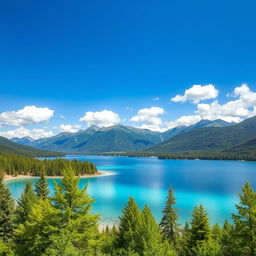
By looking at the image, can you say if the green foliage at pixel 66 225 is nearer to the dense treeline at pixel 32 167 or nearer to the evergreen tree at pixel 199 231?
the evergreen tree at pixel 199 231

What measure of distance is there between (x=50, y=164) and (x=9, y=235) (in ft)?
365

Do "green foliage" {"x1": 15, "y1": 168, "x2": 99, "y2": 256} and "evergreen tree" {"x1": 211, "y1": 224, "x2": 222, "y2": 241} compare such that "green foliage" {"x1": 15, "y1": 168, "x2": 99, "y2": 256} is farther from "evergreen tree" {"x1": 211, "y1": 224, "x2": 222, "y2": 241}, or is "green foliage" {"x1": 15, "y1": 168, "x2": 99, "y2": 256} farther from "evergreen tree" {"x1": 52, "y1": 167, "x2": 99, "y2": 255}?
"evergreen tree" {"x1": 211, "y1": 224, "x2": 222, "y2": 241}

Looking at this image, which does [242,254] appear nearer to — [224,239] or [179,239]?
[224,239]

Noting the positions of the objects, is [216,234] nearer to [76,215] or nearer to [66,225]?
[76,215]

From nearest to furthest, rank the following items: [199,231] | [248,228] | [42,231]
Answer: [42,231], [248,228], [199,231]

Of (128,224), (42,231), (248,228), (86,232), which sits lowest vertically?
(128,224)

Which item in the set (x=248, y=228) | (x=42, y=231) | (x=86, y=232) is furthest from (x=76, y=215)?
(x=248, y=228)

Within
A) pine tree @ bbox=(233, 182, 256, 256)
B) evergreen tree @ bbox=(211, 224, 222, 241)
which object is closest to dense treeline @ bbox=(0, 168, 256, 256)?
pine tree @ bbox=(233, 182, 256, 256)

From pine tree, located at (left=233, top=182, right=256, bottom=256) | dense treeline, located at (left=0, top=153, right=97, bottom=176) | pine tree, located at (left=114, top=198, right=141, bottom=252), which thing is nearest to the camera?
pine tree, located at (left=233, top=182, right=256, bottom=256)

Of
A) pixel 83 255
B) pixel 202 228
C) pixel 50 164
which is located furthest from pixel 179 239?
pixel 50 164

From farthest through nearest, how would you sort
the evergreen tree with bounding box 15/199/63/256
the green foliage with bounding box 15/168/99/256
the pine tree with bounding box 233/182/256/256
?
the pine tree with bounding box 233/182/256/256
the evergreen tree with bounding box 15/199/63/256
the green foliage with bounding box 15/168/99/256

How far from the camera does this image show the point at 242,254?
23062 mm

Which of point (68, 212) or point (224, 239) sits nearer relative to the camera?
point (68, 212)

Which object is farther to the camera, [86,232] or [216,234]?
[216,234]
